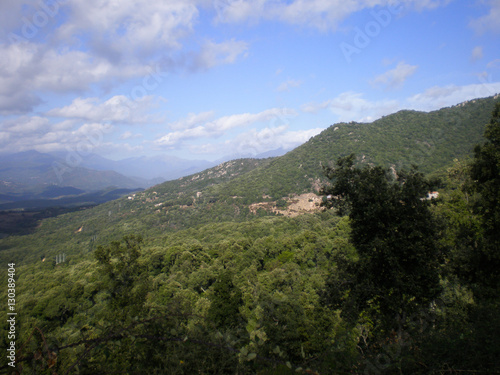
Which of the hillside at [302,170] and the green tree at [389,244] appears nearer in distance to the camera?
the green tree at [389,244]

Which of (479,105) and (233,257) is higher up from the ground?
(479,105)

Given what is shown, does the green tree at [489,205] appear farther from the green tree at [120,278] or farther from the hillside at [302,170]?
the hillside at [302,170]

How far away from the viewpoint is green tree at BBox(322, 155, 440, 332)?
855cm

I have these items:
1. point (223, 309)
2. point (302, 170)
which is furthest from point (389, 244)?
point (302, 170)

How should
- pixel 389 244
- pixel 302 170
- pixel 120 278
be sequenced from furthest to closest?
pixel 302 170
pixel 120 278
pixel 389 244

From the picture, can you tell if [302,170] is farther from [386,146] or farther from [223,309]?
[223,309]

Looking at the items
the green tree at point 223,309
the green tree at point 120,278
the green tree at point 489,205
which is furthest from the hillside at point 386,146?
the green tree at point 120,278

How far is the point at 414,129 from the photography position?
10550cm

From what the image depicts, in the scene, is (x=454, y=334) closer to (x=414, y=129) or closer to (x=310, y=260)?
(x=310, y=260)

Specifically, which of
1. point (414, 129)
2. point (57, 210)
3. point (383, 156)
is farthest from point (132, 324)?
point (57, 210)

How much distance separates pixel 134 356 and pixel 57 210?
21205 centimetres

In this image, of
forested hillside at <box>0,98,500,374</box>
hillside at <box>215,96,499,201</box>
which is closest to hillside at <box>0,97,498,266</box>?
hillside at <box>215,96,499,201</box>

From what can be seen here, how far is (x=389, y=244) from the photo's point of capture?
8859 mm

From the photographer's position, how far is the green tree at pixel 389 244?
855 cm
